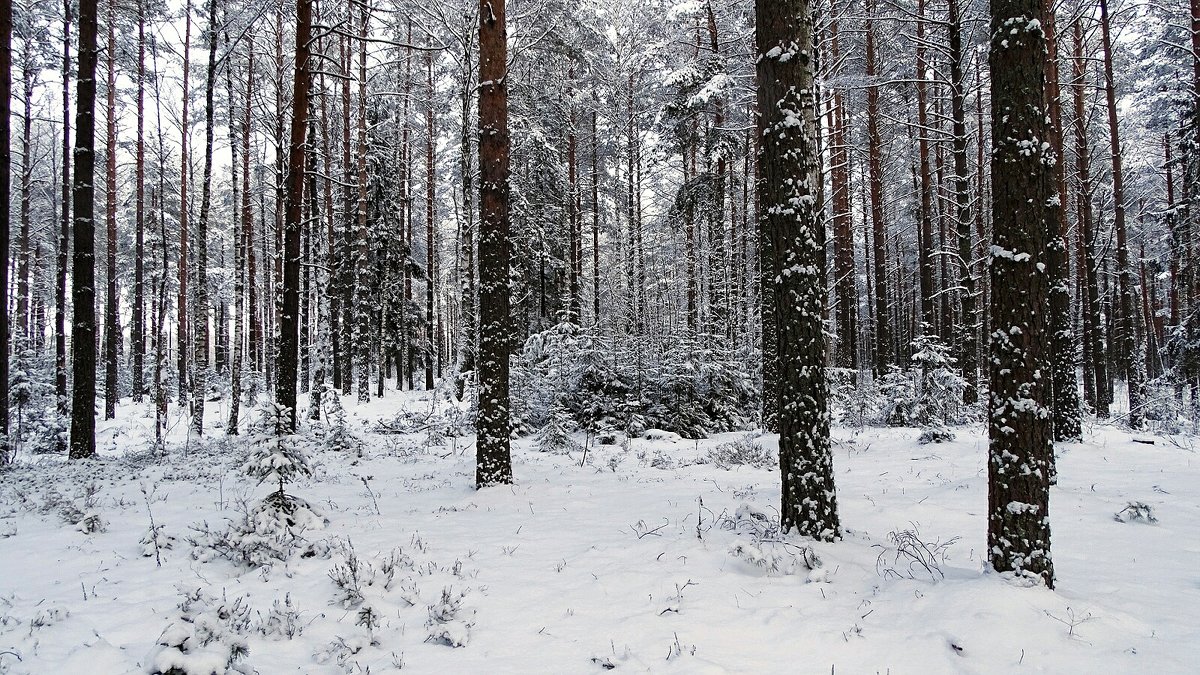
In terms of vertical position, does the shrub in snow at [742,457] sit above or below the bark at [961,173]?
below

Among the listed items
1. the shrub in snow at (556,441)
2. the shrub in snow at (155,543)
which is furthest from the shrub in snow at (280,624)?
the shrub in snow at (556,441)

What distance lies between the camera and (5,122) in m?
9.51

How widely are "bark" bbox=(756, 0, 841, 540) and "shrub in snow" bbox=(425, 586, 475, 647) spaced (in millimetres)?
2909

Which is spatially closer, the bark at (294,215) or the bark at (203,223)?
the bark at (294,215)

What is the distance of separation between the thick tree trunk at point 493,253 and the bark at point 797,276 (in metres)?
3.97

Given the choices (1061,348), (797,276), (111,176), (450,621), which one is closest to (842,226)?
(1061,348)

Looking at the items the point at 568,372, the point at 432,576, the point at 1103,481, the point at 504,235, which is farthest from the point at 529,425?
the point at 1103,481

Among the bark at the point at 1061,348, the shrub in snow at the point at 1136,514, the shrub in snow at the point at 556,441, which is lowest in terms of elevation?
the shrub in snow at the point at 556,441

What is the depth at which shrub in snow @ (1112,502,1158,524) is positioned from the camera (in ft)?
17.6

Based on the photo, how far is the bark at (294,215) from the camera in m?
9.93

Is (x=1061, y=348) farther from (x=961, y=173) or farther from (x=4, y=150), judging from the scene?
(x=4, y=150)

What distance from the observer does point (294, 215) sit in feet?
33.6

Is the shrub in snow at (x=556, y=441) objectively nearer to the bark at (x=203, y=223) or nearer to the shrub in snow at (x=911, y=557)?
the shrub in snow at (x=911, y=557)

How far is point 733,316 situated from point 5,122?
17767mm
